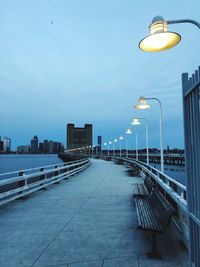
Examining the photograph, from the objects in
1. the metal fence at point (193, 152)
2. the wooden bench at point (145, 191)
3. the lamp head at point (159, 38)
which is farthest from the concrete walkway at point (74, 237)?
the lamp head at point (159, 38)

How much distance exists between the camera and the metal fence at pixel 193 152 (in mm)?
3123

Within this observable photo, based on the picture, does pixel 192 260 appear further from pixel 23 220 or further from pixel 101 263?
pixel 23 220

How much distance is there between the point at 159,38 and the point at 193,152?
189cm

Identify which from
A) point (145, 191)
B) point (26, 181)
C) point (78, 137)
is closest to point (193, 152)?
point (145, 191)

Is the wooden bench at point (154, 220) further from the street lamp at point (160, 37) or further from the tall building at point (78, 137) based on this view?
the tall building at point (78, 137)

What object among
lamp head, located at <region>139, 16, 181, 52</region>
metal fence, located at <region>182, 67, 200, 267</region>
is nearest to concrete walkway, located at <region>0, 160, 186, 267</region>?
metal fence, located at <region>182, 67, 200, 267</region>

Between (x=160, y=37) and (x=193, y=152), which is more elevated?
(x=160, y=37)

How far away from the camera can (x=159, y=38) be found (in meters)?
3.85

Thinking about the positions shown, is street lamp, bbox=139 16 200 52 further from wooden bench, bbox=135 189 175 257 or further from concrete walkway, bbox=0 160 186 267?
concrete walkway, bbox=0 160 186 267

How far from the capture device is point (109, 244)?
4.58 metres

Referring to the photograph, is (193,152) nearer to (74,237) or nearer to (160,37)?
(160,37)

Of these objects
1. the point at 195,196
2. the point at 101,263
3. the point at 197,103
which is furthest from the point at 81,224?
the point at 197,103

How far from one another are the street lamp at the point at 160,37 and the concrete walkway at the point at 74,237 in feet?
11.5

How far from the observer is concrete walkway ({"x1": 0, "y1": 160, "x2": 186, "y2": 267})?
12.9 feet
